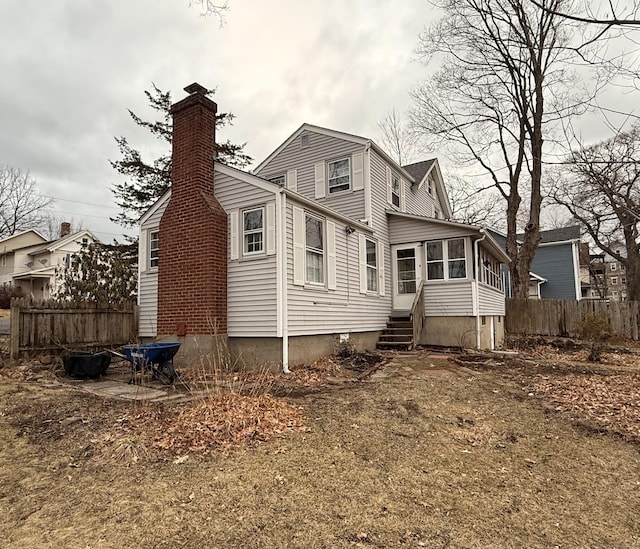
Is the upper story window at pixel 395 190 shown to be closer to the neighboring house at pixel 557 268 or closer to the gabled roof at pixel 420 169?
the gabled roof at pixel 420 169

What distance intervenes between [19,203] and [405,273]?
3716 cm

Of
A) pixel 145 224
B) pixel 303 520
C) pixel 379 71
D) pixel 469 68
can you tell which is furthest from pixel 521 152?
pixel 303 520

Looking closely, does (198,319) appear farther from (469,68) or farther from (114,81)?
(469,68)

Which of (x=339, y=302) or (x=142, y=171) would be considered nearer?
(x=339, y=302)

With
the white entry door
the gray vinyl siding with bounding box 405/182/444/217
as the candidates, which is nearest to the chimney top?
the white entry door

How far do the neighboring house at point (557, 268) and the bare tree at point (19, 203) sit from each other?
122 ft

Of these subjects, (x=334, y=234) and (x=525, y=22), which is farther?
(x=525, y=22)

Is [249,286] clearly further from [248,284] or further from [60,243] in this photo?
[60,243]

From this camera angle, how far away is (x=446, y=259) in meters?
12.9

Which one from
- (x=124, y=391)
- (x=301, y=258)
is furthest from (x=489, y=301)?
(x=124, y=391)

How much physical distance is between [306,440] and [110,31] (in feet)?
23.8

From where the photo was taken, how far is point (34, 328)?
904cm

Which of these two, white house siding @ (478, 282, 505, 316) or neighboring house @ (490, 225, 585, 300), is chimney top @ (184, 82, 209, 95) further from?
neighboring house @ (490, 225, 585, 300)

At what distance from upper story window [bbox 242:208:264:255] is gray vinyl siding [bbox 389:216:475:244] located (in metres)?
6.07
